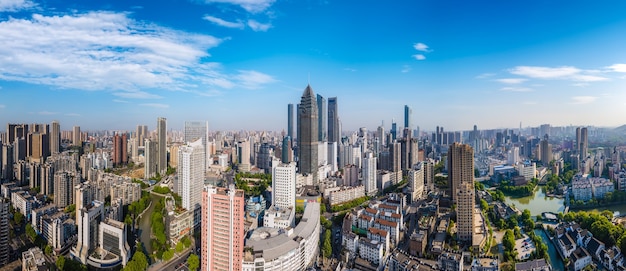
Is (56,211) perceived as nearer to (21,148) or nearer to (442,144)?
(21,148)

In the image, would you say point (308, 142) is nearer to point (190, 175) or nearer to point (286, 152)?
point (286, 152)

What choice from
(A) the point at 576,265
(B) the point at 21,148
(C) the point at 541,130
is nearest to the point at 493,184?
(A) the point at 576,265

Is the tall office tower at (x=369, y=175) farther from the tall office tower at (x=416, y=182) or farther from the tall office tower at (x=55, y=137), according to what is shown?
the tall office tower at (x=55, y=137)

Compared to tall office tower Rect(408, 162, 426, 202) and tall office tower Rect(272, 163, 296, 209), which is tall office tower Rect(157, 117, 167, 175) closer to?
tall office tower Rect(272, 163, 296, 209)

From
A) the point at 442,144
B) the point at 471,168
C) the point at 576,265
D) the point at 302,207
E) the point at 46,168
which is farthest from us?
the point at 442,144

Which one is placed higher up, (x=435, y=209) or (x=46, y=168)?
(x=46, y=168)

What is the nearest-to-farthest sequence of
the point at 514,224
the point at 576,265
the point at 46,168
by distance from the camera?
the point at 576,265
the point at 514,224
the point at 46,168

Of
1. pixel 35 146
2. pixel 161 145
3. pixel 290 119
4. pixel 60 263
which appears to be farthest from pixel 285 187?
pixel 290 119
